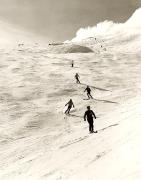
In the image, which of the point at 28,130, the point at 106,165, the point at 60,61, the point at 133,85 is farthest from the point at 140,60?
the point at 106,165

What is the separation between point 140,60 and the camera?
68312mm

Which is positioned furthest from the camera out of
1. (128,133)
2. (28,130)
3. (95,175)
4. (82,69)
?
(82,69)

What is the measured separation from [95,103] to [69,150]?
17658 millimetres

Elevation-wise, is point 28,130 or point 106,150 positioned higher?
point 106,150

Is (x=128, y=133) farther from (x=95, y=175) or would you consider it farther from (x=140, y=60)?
(x=140, y=60)

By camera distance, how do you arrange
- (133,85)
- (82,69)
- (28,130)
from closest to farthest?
(28,130)
(133,85)
(82,69)

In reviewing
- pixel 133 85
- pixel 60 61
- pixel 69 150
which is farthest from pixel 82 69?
pixel 69 150

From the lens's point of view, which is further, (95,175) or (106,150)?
(106,150)

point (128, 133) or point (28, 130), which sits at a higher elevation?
point (128, 133)

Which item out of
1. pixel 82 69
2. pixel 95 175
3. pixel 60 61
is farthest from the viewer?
pixel 60 61

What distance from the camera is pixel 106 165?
51.0 ft

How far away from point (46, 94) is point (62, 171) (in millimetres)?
27080

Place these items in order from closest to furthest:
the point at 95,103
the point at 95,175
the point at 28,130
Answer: the point at 95,175 → the point at 28,130 → the point at 95,103

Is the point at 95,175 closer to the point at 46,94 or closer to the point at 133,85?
the point at 46,94
